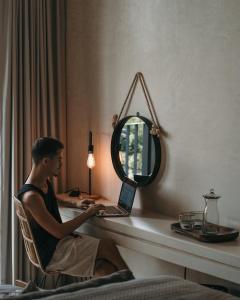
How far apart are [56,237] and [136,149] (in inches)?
32.0

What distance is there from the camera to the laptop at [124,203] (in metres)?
2.72

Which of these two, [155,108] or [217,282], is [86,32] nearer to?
[155,108]

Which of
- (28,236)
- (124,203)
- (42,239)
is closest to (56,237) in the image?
(42,239)

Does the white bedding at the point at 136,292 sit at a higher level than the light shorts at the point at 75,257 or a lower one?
higher

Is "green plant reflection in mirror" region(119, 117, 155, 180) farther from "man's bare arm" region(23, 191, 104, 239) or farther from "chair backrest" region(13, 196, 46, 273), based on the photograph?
"chair backrest" region(13, 196, 46, 273)

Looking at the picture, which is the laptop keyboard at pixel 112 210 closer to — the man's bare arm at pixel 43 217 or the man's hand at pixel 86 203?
the man's hand at pixel 86 203

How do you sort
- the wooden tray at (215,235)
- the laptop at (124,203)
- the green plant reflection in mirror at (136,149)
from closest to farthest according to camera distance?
the wooden tray at (215,235), the laptop at (124,203), the green plant reflection in mirror at (136,149)

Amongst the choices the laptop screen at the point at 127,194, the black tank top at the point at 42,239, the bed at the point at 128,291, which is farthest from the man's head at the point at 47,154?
the bed at the point at 128,291

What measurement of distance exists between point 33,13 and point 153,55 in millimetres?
1046

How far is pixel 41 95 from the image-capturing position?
330 cm

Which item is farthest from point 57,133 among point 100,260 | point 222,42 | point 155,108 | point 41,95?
point 222,42

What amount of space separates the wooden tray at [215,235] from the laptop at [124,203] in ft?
1.79

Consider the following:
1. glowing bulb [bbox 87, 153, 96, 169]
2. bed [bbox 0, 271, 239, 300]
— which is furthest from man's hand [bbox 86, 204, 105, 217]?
bed [bbox 0, 271, 239, 300]

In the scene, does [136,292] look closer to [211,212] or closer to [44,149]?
[211,212]
